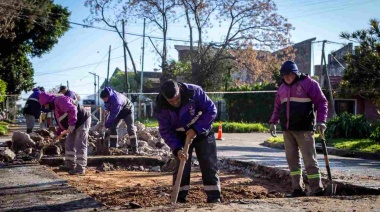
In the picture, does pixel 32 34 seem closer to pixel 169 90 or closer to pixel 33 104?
pixel 33 104

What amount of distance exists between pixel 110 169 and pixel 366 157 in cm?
681

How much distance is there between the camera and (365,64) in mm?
14750

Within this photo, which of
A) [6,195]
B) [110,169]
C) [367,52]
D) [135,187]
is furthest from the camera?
[367,52]

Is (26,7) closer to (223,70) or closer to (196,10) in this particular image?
(196,10)

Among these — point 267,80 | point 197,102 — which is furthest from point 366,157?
point 267,80

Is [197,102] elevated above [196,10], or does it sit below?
below

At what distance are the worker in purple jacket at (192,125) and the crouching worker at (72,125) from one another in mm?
3334

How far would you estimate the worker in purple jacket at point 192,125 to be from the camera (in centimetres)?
577

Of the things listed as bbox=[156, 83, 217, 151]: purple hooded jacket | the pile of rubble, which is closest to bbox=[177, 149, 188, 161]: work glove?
bbox=[156, 83, 217, 151]: purple hooded jacket

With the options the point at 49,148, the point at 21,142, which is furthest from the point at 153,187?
the point at 21,142

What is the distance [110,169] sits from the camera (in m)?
10.5

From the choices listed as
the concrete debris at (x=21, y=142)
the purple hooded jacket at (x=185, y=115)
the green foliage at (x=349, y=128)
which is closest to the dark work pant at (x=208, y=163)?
the purple hooded jacket at (x=185, y=115)

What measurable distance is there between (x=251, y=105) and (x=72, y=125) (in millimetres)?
28520

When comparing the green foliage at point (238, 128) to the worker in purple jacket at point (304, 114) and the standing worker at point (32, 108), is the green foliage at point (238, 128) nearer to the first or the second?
the standing worker at point (32, 108)
